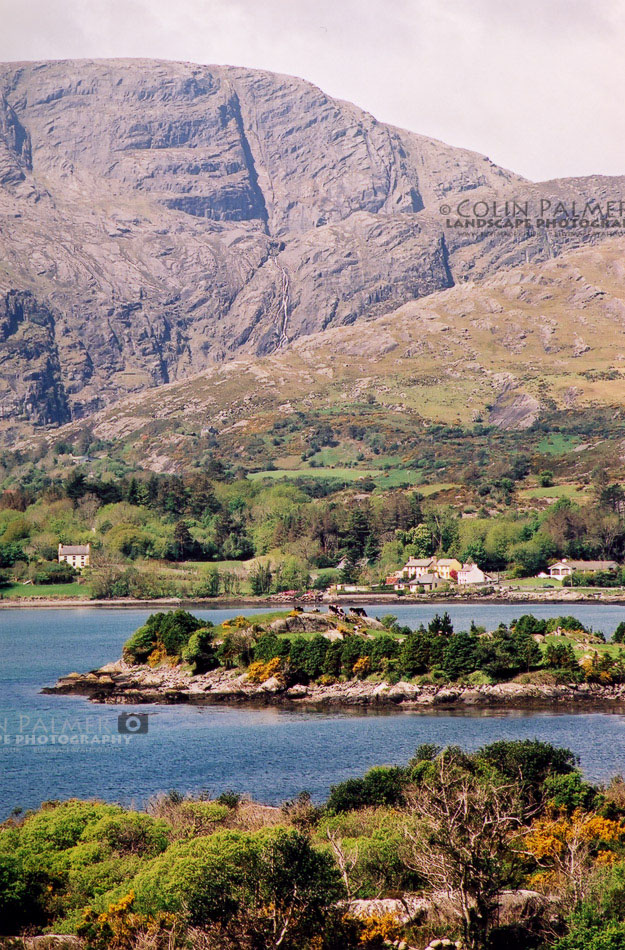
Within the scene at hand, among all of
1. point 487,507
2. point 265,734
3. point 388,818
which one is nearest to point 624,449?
point 487,507

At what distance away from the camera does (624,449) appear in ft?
613

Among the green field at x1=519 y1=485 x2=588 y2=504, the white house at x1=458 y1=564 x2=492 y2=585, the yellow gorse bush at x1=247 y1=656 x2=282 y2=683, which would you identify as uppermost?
the green field at x1=519 y1=485 x2=588 y2=504

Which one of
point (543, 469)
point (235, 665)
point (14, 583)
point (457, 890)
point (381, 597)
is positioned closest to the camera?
point (457, 890)

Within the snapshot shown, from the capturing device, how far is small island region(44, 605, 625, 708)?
58969 millimetres

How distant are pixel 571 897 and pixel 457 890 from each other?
356 cm

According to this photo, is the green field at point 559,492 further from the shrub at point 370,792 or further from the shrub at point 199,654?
the shrub at point 370,792

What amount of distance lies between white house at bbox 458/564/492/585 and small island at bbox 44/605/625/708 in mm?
63307

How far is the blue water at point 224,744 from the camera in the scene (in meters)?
41.1

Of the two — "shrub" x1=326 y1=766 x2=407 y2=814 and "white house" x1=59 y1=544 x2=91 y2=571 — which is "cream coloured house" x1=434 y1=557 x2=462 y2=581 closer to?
"white house" x1=59 y1=544 x2=91 y2=571

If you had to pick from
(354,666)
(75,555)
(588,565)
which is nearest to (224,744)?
(354,666)

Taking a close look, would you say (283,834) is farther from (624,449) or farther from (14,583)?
(624,449)

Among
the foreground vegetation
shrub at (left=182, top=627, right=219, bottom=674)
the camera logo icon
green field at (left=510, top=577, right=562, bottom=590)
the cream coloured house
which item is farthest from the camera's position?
the cream coloured house

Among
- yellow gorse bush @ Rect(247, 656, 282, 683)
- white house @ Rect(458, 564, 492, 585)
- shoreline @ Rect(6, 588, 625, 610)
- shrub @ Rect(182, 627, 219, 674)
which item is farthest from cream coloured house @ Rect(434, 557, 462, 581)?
yellow gorse bush @ Rect(247, 656, 282, 683)

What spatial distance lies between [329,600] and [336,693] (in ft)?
201
